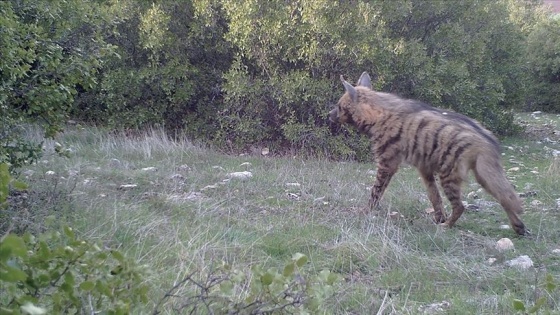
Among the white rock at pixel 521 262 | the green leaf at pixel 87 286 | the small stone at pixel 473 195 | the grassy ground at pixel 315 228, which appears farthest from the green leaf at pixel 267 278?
the small stone at pixel 473 195

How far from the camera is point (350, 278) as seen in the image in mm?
5078

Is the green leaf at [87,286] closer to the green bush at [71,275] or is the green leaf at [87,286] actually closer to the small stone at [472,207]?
the green bush at [71,275]

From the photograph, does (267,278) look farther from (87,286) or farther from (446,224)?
(446,224)

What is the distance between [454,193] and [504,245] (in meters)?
1.05

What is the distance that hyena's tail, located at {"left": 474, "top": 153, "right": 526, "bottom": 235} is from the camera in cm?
654

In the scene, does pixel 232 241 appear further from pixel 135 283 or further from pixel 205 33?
pixel 205 33

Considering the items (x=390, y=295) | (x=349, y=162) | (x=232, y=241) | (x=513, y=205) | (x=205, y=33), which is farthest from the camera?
(x=205, y=33)

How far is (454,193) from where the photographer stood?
695 cm

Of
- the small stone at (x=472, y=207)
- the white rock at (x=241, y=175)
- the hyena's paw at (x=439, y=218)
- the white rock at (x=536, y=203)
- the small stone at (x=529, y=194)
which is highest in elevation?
the white rock at (x=241, y=175)

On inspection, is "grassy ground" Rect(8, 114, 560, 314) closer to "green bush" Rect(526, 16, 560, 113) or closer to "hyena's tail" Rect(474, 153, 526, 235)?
"hyena's tail" Rect(474, 153, 526, 235)

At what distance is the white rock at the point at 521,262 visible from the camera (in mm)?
5438

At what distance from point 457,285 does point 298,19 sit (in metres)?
7.87

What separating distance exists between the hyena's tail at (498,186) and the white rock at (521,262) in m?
0.91

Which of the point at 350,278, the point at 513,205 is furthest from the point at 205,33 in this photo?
the point at 350,278
